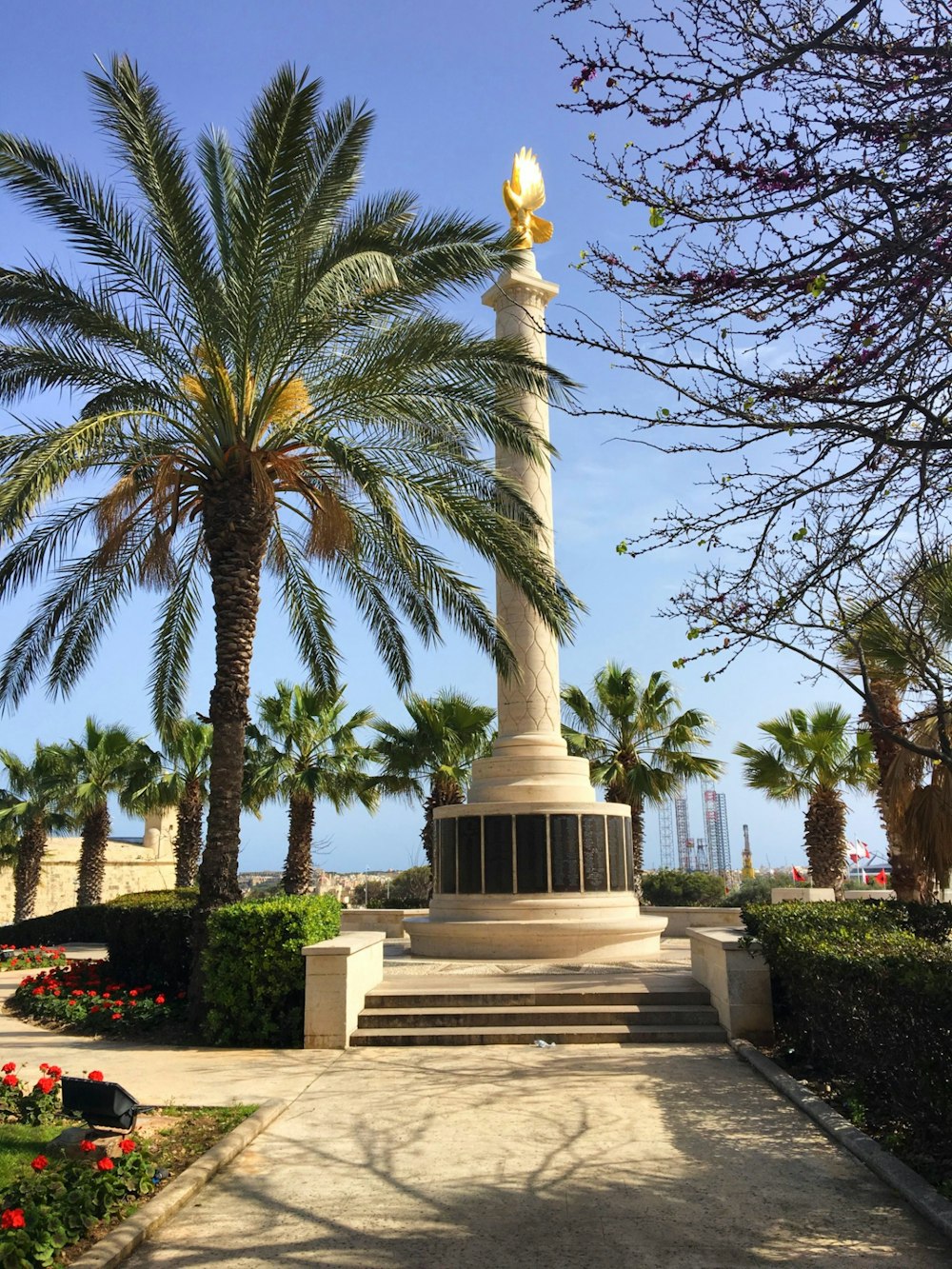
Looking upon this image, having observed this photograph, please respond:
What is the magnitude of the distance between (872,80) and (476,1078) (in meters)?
7.73

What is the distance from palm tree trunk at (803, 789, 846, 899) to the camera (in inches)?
941

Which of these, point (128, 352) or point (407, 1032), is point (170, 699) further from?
point (407, 1032)

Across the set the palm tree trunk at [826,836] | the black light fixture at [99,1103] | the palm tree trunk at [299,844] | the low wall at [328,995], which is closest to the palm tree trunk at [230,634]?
the low wall at [328,995]

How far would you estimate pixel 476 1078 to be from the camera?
844cm

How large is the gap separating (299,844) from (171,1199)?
22267 mm

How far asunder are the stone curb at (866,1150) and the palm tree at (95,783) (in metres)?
25.8

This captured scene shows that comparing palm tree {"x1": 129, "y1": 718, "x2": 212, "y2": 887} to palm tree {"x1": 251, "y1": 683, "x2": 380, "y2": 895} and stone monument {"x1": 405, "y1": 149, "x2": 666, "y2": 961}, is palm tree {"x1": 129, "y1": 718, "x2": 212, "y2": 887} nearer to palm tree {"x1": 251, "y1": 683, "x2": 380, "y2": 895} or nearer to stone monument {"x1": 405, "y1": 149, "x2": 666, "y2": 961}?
palm tree {"x1": 251, "y1": 683, "x2": 380, "y2": 895}

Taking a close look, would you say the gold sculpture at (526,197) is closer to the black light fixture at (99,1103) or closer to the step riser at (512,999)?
the step riser at (512,999)

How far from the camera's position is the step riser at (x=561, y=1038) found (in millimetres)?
9984

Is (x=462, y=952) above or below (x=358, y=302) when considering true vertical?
below

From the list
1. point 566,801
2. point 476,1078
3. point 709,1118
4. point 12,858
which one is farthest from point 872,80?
point 12,858

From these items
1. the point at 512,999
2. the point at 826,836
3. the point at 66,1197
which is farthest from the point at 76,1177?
the point at 826,836

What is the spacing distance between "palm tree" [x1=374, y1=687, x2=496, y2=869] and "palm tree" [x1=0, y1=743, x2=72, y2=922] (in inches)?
476

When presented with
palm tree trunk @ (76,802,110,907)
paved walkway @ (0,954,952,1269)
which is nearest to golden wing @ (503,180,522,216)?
paved walkway @ (0,954,952,1269)
